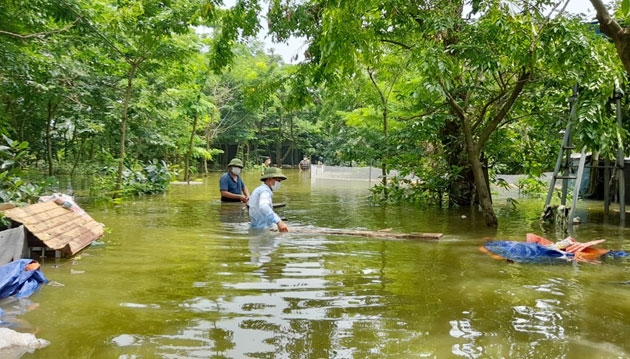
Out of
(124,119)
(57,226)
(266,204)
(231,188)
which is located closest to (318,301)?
(266,204)

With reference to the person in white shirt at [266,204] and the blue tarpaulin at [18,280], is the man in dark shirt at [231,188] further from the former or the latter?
the blue tarpaulin at [18,280]

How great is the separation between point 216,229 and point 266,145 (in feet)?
134

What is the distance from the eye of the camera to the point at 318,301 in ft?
16.4

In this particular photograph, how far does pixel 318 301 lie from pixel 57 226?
435cm

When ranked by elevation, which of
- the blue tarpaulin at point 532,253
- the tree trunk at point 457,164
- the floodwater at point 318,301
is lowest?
the floodwater at point 318,301

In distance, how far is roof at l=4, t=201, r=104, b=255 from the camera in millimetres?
6539

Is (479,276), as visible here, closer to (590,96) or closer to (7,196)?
(590,96)

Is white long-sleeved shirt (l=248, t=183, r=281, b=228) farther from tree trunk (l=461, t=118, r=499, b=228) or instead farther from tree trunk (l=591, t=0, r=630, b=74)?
tree trunk (l=591, t=0, r=630, b=74)

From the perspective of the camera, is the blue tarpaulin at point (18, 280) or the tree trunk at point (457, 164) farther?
the tree trunk at point (457, 164)

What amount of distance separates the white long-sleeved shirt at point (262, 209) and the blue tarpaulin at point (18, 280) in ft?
13.6

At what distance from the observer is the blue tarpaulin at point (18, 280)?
15.7 ft

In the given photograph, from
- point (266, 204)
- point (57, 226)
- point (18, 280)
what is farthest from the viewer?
point (266, 204)

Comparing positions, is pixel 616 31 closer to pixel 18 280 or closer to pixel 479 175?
pixel 479 175

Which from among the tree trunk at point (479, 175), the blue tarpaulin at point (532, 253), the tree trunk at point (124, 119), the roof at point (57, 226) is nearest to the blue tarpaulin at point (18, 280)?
the roof at point (57, 226)
